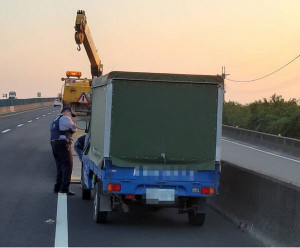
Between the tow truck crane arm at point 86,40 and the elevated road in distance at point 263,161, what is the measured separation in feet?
23.4

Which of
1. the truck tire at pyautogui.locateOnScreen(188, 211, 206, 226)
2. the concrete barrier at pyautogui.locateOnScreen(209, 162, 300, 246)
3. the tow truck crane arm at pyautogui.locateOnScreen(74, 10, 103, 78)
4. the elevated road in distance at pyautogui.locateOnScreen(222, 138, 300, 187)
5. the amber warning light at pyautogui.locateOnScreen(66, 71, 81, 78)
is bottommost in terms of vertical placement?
the elevated road in distance at pyautogui.locateOnScreen(222, 138, 300, 187)

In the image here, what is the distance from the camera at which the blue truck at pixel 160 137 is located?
1030 cm

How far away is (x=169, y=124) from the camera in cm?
1053

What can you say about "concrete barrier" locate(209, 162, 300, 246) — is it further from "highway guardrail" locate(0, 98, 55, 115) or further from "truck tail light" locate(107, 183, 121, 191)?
"highway guardrail" locate(0, 98, 55, 115)

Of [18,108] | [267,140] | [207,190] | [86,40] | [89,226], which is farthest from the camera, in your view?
[18,108]

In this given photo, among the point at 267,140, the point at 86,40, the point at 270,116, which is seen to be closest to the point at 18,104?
the point at 270,116

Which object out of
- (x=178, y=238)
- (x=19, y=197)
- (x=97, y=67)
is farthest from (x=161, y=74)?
(x=97, y=67)

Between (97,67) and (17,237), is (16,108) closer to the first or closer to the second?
(97,67)

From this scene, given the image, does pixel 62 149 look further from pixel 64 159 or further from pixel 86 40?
pixel 86 40

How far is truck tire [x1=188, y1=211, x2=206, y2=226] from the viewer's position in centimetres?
1082

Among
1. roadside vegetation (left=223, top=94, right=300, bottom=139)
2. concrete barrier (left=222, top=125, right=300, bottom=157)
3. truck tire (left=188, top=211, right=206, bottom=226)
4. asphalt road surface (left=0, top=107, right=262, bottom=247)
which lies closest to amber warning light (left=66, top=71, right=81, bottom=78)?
concrete barrier (left=222, top=125, right=300, bottom=157)

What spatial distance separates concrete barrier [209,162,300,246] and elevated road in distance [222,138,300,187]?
732 cm

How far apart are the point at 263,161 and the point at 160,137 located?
57.0 feet

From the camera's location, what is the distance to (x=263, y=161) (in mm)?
27297
